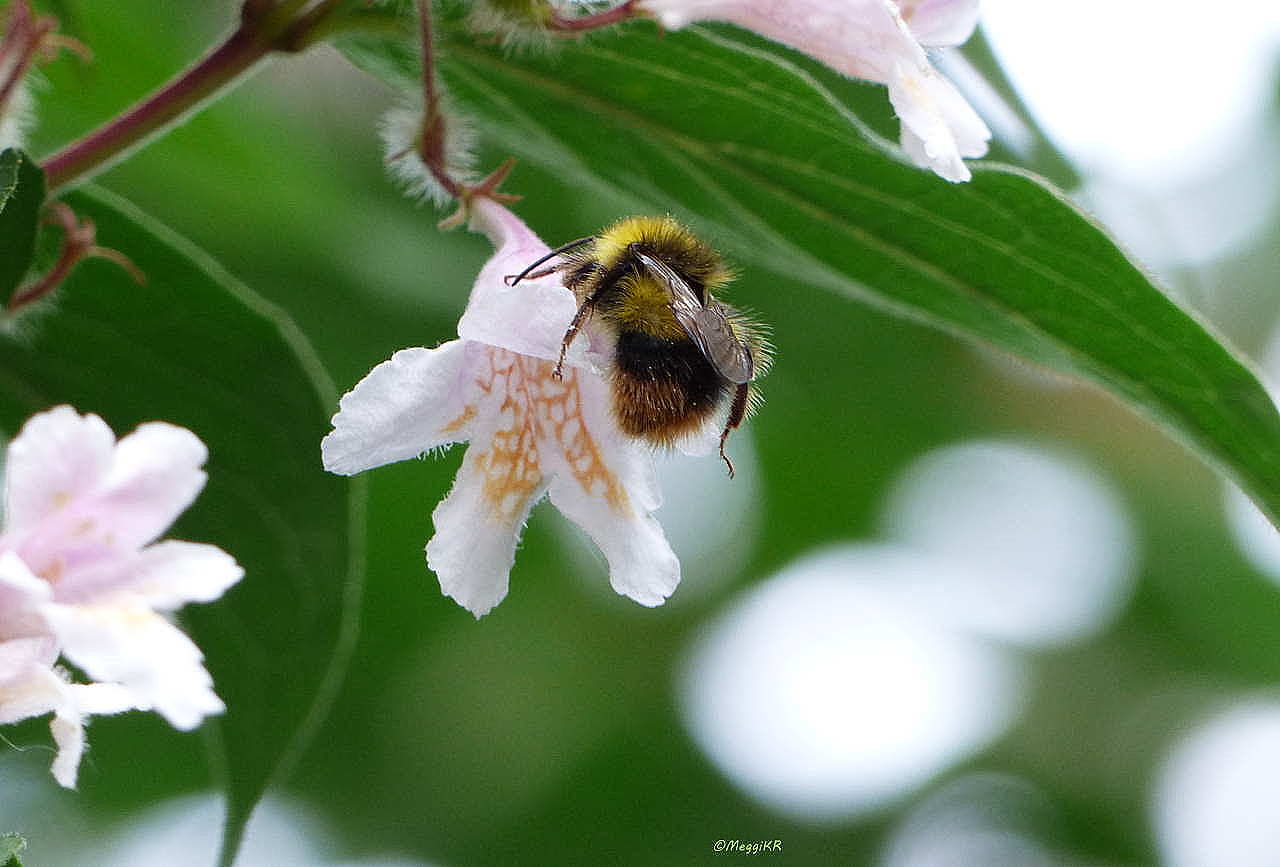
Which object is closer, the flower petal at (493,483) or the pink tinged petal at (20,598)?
the pink tinged petal at (20,598)

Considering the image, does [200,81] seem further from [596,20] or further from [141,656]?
[141,656]

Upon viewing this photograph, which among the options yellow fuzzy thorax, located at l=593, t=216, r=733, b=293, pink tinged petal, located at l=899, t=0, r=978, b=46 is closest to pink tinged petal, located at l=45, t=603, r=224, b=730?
yellow fuzzy thorax, located at l=593, t=216, r=733, b=293

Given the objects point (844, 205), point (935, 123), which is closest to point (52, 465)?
point (935, 123)

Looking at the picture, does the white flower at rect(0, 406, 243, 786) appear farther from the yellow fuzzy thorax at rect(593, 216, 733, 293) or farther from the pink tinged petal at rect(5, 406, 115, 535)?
the yellow fuzzy thorax at rect(593, 216, 733, 293)

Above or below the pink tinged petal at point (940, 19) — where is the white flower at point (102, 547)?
below

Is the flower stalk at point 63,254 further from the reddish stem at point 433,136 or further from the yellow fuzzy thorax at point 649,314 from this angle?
the yellow fuzzy thorax at point 649,314

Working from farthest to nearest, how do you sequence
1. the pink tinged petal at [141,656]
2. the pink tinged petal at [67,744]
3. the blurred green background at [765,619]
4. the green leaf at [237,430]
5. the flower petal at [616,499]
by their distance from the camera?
the blurred green background at [765,619] < the green leaf at [237,430] < the flower petal at [616,499] < the pink tinged petal at [67,744] < the pink tinged petal at [141,656]

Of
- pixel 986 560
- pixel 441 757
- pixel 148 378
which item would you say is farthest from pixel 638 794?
pixel 148 378

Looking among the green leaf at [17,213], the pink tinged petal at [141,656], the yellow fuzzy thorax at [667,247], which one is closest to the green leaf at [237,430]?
the green leaf at [17,213]
